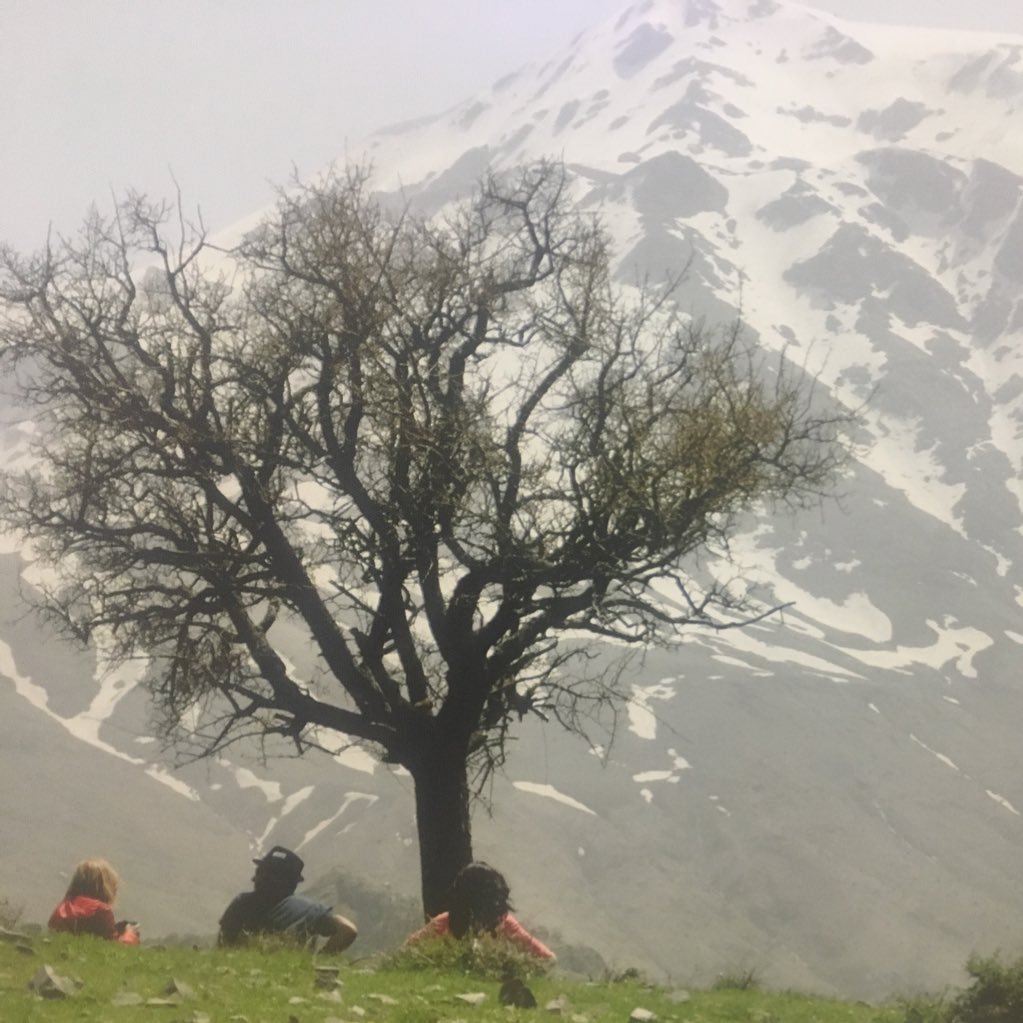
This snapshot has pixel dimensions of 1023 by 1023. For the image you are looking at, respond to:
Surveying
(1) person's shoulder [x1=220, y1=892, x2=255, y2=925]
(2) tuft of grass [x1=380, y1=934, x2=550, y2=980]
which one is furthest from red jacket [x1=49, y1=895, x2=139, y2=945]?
(2) tuft of grass [x1=380, y1=934, x2=550, y2=980]

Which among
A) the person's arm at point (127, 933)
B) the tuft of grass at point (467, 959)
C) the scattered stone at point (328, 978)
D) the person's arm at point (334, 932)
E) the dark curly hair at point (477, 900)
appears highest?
the dark curly hair at point (477, 900)

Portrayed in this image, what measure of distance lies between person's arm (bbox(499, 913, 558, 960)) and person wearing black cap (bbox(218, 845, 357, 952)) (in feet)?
6.27

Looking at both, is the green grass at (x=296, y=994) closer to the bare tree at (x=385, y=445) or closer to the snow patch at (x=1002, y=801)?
the bare tree at (x=385, y=445)

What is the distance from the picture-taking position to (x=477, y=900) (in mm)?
9312

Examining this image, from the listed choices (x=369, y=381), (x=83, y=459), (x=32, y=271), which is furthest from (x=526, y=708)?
(x=32, y=271)

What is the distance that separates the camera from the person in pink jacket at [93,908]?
32.7 feet

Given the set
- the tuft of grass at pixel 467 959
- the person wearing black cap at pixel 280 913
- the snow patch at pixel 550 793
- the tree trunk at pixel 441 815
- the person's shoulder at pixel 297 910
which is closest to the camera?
the tuft of grass at pixel 467 959

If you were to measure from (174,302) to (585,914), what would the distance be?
502ft

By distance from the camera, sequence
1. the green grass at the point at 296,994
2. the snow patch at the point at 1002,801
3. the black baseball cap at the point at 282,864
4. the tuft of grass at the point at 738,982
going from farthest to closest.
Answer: the snow patch at the point at 1002,801 → the tuft of grass at the point at 738,982 → the black baseball cap at the point at 282,864 → the green grass at the point at 296,994

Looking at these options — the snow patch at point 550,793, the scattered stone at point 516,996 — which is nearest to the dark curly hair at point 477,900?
the scattered stone at point 516,996

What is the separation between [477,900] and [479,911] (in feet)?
0.45

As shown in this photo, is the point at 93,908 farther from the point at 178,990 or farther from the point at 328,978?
the point at 178,990

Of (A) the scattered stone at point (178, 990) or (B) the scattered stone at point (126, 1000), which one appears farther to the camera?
(A) the scattered stone at point (178, 990)

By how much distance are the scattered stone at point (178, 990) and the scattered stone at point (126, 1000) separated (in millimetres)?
265
